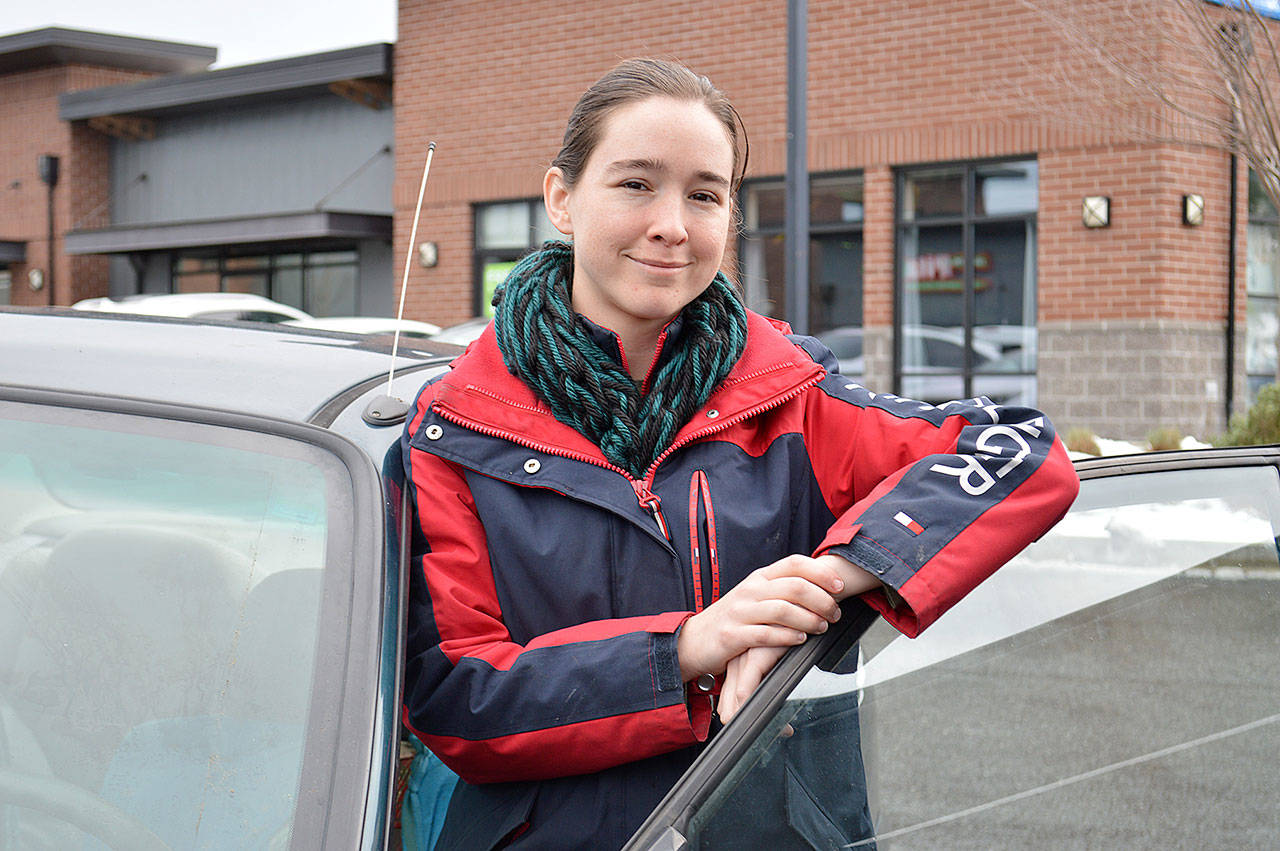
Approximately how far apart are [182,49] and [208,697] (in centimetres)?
2270

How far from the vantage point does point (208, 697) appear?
1433 millimetres

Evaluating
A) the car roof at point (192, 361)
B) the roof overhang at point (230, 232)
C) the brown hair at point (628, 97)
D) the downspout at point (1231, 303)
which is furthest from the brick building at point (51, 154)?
the brown hair at point (628, 97)

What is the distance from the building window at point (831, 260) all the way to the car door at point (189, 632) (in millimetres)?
10593

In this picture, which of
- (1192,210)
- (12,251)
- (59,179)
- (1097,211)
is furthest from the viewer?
(12,251)

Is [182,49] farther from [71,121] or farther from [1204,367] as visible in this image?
[1204,367]

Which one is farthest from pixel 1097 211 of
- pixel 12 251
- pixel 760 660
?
pixel 12 251

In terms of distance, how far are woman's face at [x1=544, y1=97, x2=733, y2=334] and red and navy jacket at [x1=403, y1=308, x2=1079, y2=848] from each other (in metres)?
0.16

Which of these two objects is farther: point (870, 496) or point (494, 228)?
point (494, 228)

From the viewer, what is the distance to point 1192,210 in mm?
10586

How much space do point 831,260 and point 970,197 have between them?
153cm

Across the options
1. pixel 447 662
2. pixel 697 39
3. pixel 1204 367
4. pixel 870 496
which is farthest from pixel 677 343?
pixel 697 39

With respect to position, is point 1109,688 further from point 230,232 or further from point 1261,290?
point 230,232

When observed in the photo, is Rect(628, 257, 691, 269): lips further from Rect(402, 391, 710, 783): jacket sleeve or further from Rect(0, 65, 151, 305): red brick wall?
Rect(0, 65, 151, 305): red brick wall

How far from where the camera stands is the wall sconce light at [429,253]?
14969 mm
